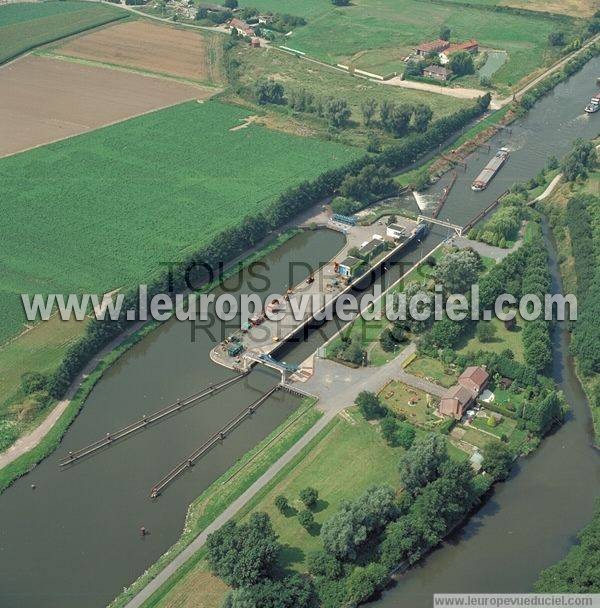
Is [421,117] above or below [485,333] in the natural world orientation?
above

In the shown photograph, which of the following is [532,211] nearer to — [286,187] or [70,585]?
[286,187]

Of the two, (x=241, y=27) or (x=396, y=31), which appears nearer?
(x=241, y=27)

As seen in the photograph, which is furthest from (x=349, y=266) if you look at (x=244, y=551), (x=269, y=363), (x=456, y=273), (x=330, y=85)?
(x=330, y=85)

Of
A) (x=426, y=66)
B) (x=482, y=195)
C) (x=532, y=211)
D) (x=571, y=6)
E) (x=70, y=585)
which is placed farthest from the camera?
(x=571, y=6)

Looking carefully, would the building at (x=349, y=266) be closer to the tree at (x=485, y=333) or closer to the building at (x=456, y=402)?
the tree at (x=485, y=333)

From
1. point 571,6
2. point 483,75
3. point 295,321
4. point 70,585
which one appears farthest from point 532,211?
point 571,6

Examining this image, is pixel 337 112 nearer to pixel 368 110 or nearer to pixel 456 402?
pixel 368 110

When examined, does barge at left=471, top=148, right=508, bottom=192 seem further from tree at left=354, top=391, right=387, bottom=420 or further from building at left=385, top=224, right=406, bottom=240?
tree at left=354, top=391, right=387, bottom=420
